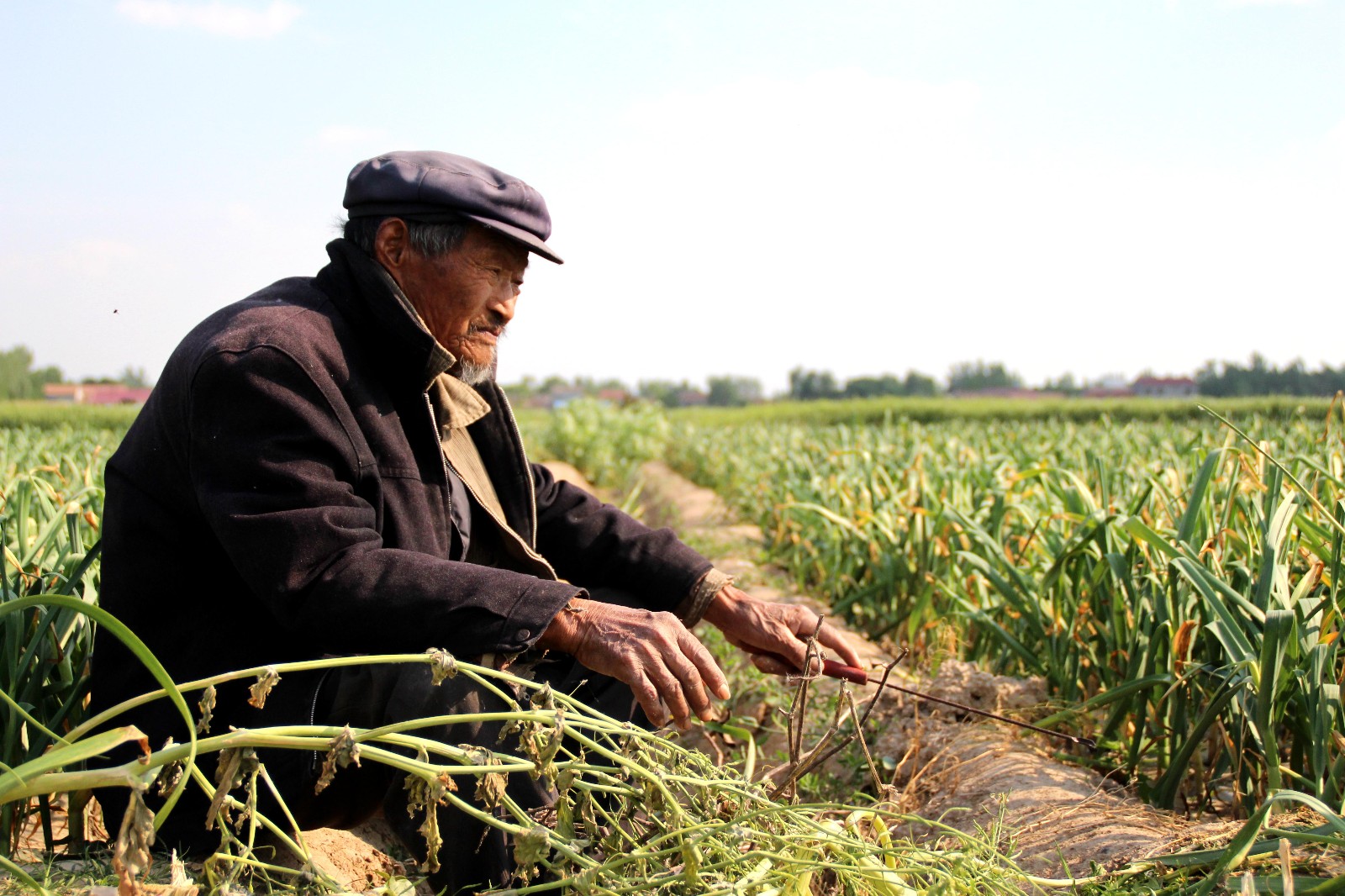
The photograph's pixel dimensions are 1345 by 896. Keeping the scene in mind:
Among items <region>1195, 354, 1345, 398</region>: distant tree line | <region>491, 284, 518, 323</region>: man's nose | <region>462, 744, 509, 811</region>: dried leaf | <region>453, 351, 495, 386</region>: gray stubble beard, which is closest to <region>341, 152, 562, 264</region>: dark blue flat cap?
<region>491, 284, 518, 323</region>: man's nose

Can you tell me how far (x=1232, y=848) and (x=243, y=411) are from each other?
5.40 ft

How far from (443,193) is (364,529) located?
72 centimetres

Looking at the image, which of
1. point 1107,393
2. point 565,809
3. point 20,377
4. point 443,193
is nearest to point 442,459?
point 443,193

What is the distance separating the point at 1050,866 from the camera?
187 cm

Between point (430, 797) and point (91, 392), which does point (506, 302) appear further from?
point (91, 392)

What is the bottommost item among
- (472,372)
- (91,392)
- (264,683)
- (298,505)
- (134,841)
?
(91,392)

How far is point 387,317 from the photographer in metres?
2.00

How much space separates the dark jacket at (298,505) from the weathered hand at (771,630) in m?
0.53

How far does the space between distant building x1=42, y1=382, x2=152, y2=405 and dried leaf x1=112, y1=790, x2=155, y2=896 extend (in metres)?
40.4

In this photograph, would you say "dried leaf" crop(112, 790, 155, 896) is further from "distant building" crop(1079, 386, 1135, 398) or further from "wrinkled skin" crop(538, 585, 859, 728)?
"distant building" crop(1079, 386, 1135, 398)

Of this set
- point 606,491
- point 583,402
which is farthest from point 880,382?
point 606,491

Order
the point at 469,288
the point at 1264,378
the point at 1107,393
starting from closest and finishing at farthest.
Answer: the point at 469,288, the point at 1264,378, the point at 1107,393

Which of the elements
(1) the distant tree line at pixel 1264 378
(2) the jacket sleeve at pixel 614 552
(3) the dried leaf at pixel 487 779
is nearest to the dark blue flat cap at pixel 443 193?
(2) the jacket sleeve at pixel 614 552

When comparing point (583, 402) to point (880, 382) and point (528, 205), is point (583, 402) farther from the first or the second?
point (880, 382)
